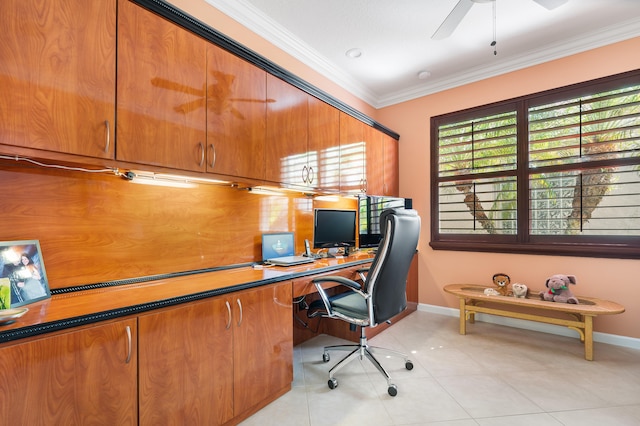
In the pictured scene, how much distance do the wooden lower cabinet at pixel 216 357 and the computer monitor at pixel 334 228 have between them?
1072mm

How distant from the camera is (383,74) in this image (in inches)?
143

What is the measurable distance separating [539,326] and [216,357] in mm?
3365

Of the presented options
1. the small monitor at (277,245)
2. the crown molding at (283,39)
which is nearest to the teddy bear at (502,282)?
the small monitor at (277,245)

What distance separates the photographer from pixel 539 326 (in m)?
3.16

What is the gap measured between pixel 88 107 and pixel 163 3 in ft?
2.45

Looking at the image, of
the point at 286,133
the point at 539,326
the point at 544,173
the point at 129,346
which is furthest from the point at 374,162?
the point at 129,346

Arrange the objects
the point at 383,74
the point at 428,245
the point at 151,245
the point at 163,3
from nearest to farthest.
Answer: the point at 163,3 → the point at 151,245 → the point at 383,74 → the point at 428,245

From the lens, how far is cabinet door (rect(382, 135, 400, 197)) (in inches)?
149

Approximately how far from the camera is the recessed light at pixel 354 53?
312 cm

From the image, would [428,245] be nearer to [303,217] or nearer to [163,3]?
[303,217]

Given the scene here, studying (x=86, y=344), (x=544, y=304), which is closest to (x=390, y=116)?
(x=544, y=304)

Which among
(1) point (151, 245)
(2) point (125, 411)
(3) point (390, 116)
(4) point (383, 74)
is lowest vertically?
(2) point (125, 411)

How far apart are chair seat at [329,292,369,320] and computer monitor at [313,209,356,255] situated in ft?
2.59

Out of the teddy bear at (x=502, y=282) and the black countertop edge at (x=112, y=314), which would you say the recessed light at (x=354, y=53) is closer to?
the black countertop edge at (x=112, y=314)
